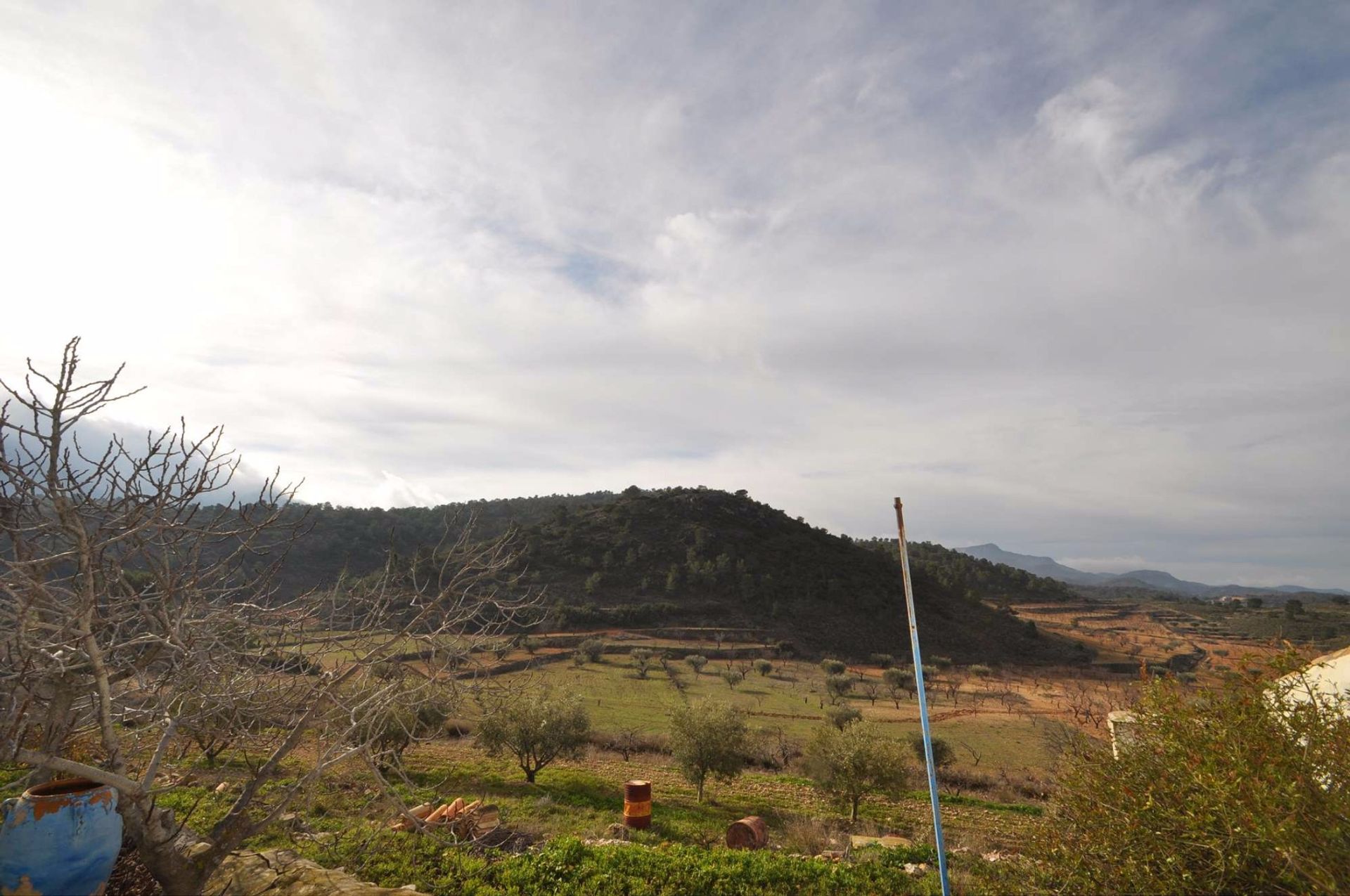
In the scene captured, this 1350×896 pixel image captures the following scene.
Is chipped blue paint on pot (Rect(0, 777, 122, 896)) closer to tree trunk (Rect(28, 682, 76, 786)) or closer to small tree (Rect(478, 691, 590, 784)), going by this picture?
tree trunk (Rect(28, 682, 76, 786))

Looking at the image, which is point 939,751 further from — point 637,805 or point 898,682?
point 898,682

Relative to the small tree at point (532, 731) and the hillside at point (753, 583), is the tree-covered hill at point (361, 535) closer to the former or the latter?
the hillside at point (753, 583)

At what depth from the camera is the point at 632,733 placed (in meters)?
31.3

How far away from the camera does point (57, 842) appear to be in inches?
214

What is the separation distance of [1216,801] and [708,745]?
752 inches

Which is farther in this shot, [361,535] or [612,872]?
[361,535]

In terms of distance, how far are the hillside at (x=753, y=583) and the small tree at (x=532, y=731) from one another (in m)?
42.5

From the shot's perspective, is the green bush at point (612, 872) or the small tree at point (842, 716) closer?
the green bush at point (612, 872)

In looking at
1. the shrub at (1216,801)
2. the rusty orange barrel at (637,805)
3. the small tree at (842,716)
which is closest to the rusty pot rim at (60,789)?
the shrub at (1216,801)

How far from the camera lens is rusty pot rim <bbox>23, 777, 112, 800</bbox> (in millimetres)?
5496

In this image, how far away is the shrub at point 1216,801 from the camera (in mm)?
4656

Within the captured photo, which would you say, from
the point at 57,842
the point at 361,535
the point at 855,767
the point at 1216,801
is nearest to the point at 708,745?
the point at 855,767

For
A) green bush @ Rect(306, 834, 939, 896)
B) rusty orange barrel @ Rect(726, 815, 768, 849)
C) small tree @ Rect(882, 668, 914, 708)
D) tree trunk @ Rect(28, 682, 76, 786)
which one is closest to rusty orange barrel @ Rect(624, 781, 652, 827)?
rusty orange barrel @ Rect(726, 815, 768, 849)

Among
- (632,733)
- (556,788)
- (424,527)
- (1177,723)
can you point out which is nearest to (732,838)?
(556,788)
